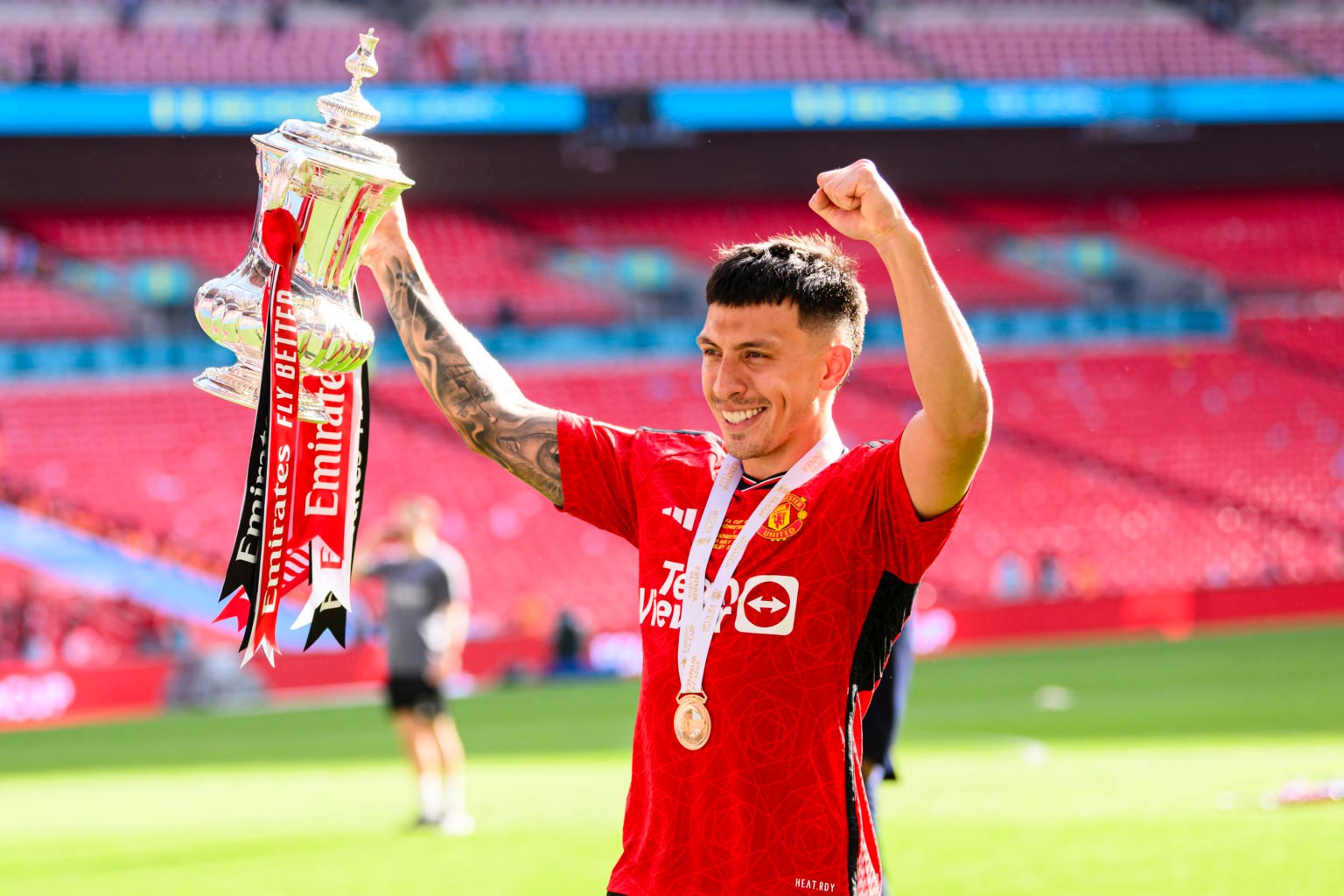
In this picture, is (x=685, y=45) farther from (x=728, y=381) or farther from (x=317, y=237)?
(x=728, y=381)

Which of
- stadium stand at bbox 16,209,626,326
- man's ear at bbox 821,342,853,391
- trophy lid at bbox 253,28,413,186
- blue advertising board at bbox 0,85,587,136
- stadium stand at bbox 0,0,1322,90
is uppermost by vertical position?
stadium stand at bbox 0,0,1322,90

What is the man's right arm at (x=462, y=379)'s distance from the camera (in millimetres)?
3172

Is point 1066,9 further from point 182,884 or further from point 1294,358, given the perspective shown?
point 182,884

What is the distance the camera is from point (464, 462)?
25.0 meters

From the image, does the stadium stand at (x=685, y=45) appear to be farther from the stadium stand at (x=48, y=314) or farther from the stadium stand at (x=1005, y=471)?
the stadium stand at (x=1005, y=471)

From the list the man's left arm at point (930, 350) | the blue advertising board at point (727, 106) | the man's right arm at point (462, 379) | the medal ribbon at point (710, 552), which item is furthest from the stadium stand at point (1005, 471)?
the man's left arm at point (930, 350)

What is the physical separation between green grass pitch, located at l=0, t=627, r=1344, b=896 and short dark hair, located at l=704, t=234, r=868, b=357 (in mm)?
4899

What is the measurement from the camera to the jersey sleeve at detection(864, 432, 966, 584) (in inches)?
106

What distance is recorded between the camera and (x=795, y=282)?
287 cm

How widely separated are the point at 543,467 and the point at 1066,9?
94.7ft

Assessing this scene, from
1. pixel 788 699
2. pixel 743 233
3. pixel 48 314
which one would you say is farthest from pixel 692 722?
pixel 743 233

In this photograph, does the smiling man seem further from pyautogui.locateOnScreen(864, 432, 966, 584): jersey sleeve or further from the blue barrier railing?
the blue barrier railing

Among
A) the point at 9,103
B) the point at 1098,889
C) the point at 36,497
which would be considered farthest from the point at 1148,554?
the point at 1098,889

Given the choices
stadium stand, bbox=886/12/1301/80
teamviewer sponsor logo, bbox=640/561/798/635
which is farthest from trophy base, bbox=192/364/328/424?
stadium stand, bbox=886/12/1301/80
